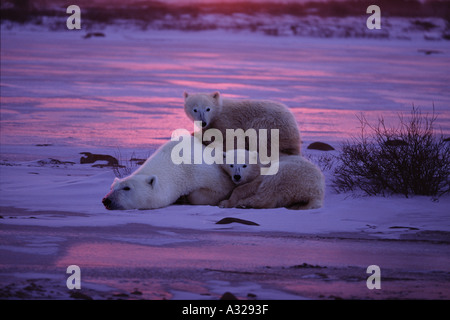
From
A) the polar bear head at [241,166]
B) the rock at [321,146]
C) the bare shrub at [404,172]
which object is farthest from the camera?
the rock at [321,146]

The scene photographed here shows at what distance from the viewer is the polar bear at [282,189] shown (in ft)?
19.5

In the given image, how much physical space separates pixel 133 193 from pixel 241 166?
3.43ft

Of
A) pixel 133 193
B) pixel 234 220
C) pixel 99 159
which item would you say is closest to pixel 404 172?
pixel 234 220

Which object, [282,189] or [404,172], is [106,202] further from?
[404,172]

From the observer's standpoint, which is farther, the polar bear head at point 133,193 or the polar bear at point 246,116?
the polar bear at point 246,116

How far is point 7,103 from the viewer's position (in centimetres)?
1375

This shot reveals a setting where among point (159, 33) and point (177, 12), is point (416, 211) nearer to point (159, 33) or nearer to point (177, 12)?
point (159, 33)

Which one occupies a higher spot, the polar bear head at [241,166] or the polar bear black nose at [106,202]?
the polar bear head at [241,166]

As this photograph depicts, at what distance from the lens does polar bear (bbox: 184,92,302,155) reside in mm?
7059

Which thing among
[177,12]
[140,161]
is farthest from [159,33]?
[140,161]

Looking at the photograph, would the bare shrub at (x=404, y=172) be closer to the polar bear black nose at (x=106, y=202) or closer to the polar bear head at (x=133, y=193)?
the polar bear head at (x=133, y=193)

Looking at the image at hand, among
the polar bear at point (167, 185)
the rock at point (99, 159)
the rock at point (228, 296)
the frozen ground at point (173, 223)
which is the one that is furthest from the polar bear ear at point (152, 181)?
the rock at point (99, 159)

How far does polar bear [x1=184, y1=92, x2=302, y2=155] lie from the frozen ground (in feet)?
2.26

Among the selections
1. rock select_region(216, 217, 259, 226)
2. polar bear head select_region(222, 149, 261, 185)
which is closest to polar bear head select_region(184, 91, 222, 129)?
polar bear head select_region(222, 149, 261, 185)
